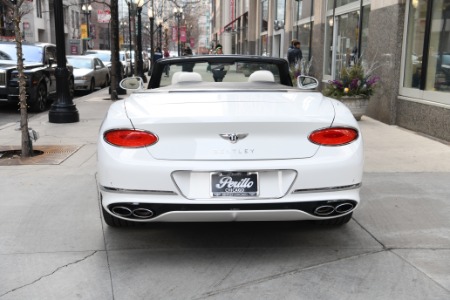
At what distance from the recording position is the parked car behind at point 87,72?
59.3 feet

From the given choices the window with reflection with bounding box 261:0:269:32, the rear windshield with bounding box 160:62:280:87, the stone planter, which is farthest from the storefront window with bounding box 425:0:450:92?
the window with reflection with bounding box 261:0:269:32

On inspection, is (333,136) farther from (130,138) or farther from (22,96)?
(22,96)

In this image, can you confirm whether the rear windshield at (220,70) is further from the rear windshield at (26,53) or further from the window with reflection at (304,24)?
the window with reflection at (304,24)

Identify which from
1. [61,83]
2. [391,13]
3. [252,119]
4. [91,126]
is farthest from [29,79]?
[252,119]

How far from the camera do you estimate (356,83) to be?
1045 cm

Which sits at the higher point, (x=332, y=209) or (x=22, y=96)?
(x=22, y=96)

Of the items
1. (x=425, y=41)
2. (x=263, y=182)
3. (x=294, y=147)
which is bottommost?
(x=263, y=182)

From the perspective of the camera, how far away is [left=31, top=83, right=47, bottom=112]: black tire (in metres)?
12.6

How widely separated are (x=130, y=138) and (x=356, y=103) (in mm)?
7753

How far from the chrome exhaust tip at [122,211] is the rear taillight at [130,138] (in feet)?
1.38

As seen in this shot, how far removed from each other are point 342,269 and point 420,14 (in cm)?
716

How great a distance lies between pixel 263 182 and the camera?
334 cm

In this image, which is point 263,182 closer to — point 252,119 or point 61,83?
point 252,119

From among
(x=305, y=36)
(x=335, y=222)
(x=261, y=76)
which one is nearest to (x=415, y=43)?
(x=261, y=76)
